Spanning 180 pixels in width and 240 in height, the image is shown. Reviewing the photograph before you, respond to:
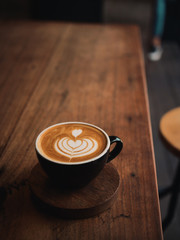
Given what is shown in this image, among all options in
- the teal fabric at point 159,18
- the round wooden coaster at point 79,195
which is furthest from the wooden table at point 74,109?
the teal fabric at point 159,18

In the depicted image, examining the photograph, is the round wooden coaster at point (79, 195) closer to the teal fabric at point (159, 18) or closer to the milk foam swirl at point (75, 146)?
the milk foam swirl at point (75, 146)

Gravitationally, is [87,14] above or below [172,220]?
above

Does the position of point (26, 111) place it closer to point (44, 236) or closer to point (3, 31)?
point (44, 236)

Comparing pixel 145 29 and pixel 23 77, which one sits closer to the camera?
pixel 23 77

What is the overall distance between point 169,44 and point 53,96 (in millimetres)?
3220

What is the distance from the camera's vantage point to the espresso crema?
16.4 inches

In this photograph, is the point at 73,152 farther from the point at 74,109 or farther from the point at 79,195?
the point at 74,109

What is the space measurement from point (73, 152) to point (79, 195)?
0.07 meters

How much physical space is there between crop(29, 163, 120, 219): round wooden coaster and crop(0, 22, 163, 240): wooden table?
1cm

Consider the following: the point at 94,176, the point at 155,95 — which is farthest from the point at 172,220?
the point at 155,95

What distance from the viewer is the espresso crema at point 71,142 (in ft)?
1.36

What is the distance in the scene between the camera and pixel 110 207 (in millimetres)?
426

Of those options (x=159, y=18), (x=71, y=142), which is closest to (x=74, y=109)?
(x=71, y=142)

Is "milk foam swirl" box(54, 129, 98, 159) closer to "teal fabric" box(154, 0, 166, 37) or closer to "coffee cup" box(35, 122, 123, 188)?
"coffee cup" box(35, 122, 123, 188)
